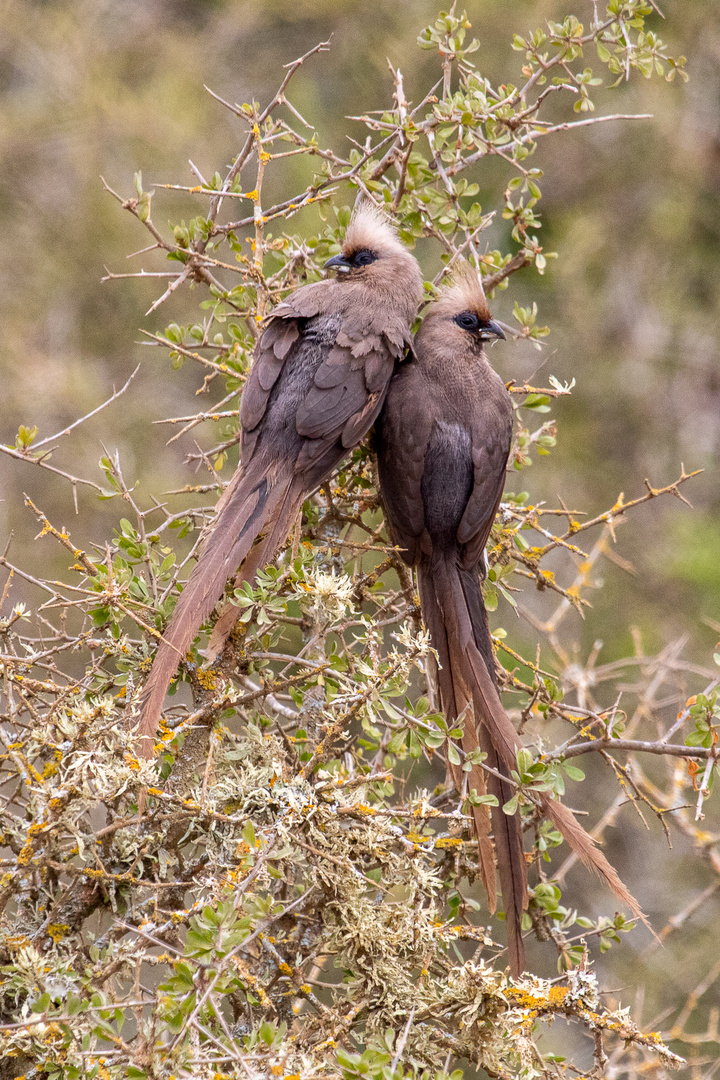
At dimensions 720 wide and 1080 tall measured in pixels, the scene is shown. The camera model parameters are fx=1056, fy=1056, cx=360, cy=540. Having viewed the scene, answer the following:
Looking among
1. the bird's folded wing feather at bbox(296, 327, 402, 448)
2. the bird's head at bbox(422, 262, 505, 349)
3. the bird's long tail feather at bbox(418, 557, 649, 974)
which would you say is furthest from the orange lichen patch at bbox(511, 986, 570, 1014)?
the bird's head at bbox(422, 262, 505, 349)

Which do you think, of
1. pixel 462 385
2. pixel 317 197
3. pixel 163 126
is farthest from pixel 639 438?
pixel 317 197

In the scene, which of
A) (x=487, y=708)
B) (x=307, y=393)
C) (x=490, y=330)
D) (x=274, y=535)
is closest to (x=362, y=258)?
(x=490, y=330)

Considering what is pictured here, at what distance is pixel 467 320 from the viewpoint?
268 centimetres

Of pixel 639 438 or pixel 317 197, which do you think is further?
pixel 639 438

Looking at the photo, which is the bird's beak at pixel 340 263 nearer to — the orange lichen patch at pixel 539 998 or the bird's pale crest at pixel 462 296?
the bird's pale crest at pixel 462 296

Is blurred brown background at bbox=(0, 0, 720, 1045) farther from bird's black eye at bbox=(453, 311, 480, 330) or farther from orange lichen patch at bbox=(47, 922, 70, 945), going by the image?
orange lichen patch at bbox=(47, 922, 70, 945)

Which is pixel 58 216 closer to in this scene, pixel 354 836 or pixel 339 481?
pixel 339 481

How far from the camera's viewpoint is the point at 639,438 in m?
6.44

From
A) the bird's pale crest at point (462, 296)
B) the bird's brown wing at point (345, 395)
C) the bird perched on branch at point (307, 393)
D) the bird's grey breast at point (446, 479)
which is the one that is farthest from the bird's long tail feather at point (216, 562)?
the bird's pale crest at point (462, 296)

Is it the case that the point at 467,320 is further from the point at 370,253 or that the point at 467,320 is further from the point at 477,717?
the point at 477,717

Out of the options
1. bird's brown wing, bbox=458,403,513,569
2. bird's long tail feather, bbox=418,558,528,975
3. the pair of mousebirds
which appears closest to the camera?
bird's long tail feather, bbox=418,558,528,975

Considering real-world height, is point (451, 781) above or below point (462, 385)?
below

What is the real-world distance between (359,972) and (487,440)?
125cm

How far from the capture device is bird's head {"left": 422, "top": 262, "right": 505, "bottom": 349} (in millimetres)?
2645
